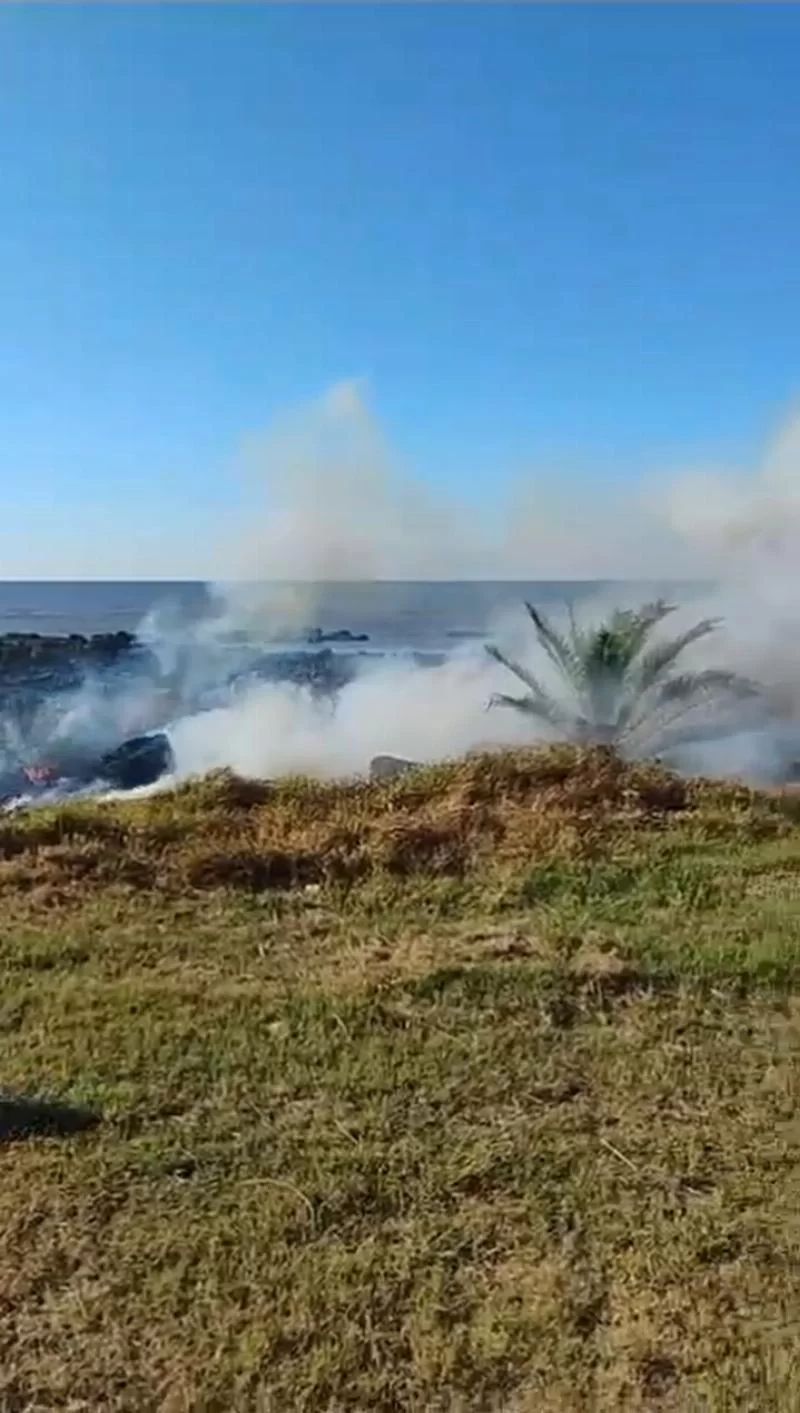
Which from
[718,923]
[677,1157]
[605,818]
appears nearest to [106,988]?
[677,1157]

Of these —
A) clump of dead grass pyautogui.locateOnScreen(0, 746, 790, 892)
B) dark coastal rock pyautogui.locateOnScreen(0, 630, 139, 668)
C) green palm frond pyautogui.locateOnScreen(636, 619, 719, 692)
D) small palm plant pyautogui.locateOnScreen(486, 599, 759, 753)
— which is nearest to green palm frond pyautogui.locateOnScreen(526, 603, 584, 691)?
small palm plant pyautogui.locateOnScreen(486, 599, 759, 753)

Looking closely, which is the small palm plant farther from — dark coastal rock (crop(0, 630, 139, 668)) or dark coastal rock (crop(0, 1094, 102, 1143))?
dark coastal rock (crop(0, 630, 139, 668))

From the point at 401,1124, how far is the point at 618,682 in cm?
820

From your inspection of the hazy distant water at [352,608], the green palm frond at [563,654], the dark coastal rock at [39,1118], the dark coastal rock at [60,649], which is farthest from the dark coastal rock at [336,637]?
the dark coastal rock at [39,1118]

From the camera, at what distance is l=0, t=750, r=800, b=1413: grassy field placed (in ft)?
6.70

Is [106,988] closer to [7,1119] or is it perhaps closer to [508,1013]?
[7,1119]

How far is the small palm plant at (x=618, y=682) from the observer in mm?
10531

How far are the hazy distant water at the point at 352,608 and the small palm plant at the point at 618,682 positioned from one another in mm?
19562

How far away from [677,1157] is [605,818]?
2964 mm

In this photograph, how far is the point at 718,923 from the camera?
14.1ft

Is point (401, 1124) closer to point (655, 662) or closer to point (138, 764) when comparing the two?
point (655, 662)

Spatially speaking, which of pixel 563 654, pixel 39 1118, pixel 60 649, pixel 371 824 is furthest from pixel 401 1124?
pixel 60 649

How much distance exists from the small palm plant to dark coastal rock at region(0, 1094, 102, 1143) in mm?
7774

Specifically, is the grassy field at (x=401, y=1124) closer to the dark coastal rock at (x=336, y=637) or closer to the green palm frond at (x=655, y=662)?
the green palm frond at (x=655, y=662)
